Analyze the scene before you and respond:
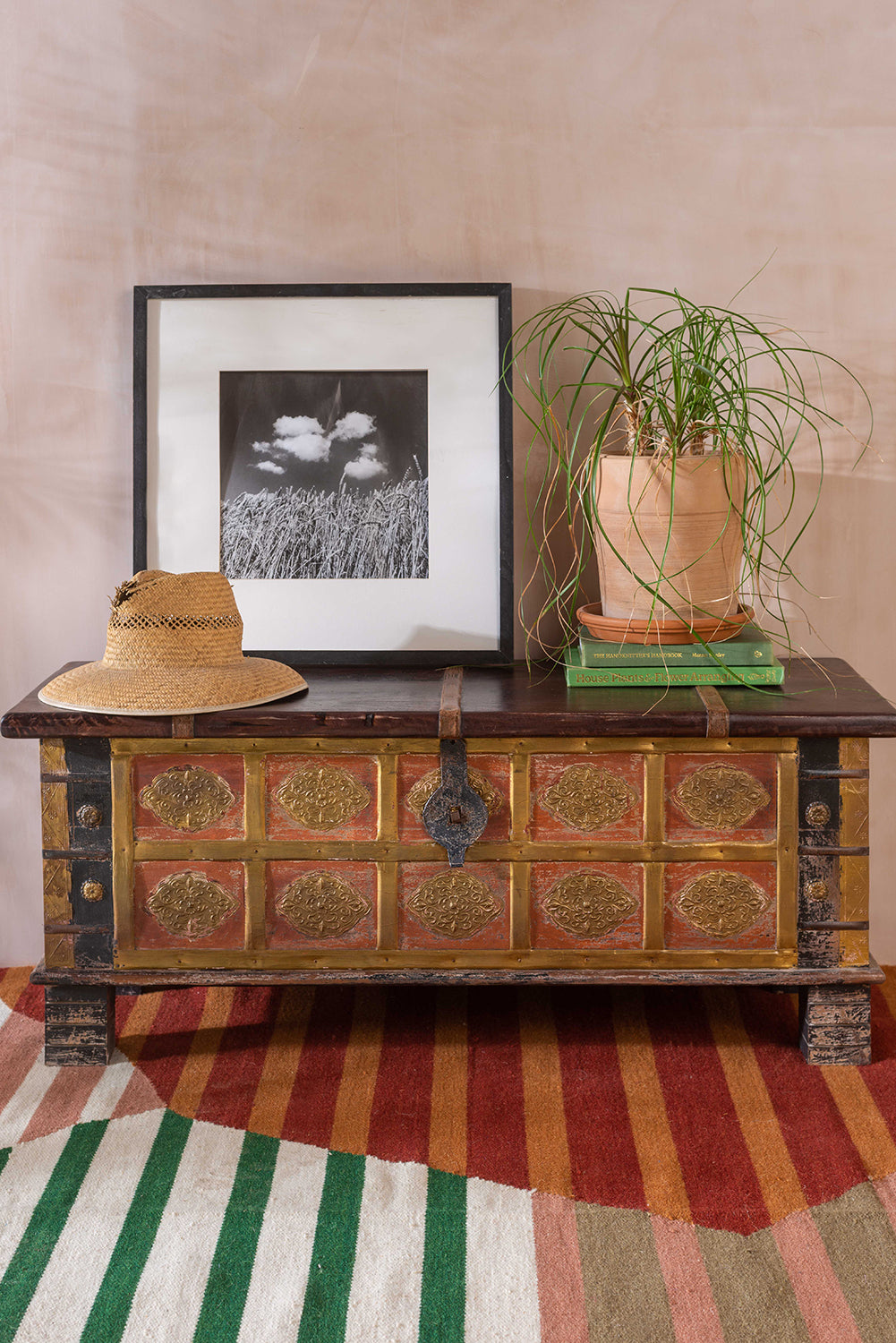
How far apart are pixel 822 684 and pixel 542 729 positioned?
0.57 meters

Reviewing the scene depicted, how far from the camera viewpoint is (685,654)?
1933 mm

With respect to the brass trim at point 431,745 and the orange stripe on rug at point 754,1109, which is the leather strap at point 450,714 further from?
the orange stripe on rug at point 754,1109

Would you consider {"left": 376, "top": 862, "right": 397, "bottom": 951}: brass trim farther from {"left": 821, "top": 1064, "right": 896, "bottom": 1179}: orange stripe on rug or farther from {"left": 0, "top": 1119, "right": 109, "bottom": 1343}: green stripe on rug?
{"left": 821, "top": 1064, "right": 896, "bottom": 1179}: orange stripe on rug

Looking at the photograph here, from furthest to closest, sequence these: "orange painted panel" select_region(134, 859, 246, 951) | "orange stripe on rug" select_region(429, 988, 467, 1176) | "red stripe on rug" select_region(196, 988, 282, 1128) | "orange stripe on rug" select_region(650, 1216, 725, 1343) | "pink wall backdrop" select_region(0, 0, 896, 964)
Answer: "pink wall backdrop" select_region(0, 0, 896, 964), "orange painted panel" select_region(134, 859, 246, 951), "red stripe on rug" select_region(196, 988, 282, 1128), "orange stripe on rug" select_region(429, 988, 467, 1176), "orange stripe on rug" select_region(650, 1216, 725, 1343)

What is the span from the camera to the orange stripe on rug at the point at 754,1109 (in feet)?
5.26

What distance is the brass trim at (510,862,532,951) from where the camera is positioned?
1.90 metres

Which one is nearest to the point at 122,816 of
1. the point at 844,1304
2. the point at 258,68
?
the point at 844,1304

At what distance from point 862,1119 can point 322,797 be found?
106 centimetres

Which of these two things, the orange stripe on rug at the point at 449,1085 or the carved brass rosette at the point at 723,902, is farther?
the carved brass rosette at the point at 723,902

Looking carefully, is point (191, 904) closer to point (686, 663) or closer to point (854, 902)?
point (686, 663)

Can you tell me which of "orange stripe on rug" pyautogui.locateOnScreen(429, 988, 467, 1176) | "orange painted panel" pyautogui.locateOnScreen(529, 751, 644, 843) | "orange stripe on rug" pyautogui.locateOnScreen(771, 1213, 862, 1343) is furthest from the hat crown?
"orange stripe on rug" pyautogui.locateOnScreen(771, 1213, 862, 1343)

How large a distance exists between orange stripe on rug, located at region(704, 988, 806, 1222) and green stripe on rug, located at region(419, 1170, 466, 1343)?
46 cm

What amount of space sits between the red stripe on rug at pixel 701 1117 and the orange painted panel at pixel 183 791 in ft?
2.94

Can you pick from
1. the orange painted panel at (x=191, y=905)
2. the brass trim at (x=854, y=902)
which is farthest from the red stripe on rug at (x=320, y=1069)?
the brass trim at (x=854, y=902)
